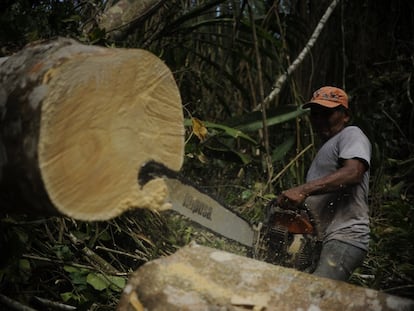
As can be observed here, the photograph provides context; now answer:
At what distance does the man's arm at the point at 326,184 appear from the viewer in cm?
294

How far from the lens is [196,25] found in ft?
17.3

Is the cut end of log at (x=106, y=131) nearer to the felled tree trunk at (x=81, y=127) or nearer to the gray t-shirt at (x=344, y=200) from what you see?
the felled tree trunk at (x=81, y=127)

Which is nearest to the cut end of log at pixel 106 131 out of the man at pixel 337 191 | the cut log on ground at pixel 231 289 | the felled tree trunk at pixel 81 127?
the felled tree trunk at pixel 81 127

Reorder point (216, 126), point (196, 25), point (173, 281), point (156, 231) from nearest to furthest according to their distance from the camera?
point (173, 281)
point (156, 231)
point (216, 126)
point (196, 25)

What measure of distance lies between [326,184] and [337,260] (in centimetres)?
39

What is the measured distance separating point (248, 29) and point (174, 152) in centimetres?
336

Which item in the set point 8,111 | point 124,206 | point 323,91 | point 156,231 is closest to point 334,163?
point 323,91

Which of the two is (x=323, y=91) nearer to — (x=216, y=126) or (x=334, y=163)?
(x=334, y=163)

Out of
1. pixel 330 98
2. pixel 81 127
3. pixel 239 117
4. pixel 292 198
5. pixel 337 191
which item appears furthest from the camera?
pixel 239 117

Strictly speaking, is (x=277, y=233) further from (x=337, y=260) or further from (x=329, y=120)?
(x=329, y=120)

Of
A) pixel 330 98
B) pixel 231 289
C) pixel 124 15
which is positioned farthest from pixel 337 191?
pixel 124 15

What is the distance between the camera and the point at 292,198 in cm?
293

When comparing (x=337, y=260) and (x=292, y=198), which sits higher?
(x=292, y=198)

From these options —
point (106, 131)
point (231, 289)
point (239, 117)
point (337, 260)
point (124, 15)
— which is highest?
point (124, 15)
